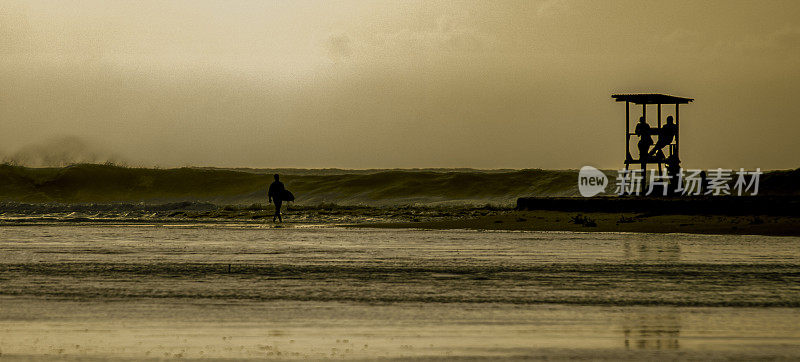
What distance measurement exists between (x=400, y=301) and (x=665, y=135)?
2670 centimetres

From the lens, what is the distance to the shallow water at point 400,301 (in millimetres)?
7020

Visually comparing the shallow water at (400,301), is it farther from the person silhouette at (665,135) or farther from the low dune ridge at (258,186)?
the low dune ridge at (258,186)

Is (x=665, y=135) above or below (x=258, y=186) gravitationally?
above

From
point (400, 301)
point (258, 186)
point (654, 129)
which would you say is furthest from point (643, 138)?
point (258, 186)

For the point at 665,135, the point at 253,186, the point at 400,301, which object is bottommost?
the point at 400,301

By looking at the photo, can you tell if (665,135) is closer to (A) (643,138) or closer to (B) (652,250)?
(A) (643,138)

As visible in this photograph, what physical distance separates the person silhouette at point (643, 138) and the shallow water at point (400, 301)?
16.2 metres

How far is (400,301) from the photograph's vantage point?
9.80 m

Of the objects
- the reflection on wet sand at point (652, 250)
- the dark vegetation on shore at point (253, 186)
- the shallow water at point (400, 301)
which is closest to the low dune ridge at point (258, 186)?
the dark vegetation on shore at point (253, 186)

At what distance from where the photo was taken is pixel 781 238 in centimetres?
2231

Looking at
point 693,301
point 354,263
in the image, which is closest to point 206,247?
point 354,263

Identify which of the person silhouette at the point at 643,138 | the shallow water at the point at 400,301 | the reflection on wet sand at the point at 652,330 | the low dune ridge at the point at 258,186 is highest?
the person silhouette at the point at 643,138

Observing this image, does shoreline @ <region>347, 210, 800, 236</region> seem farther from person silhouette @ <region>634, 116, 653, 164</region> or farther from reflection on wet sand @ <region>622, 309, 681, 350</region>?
reflection on wet sand @ <region>622, 309, 681, 350</region>

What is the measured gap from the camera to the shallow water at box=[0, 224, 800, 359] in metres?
7.02
